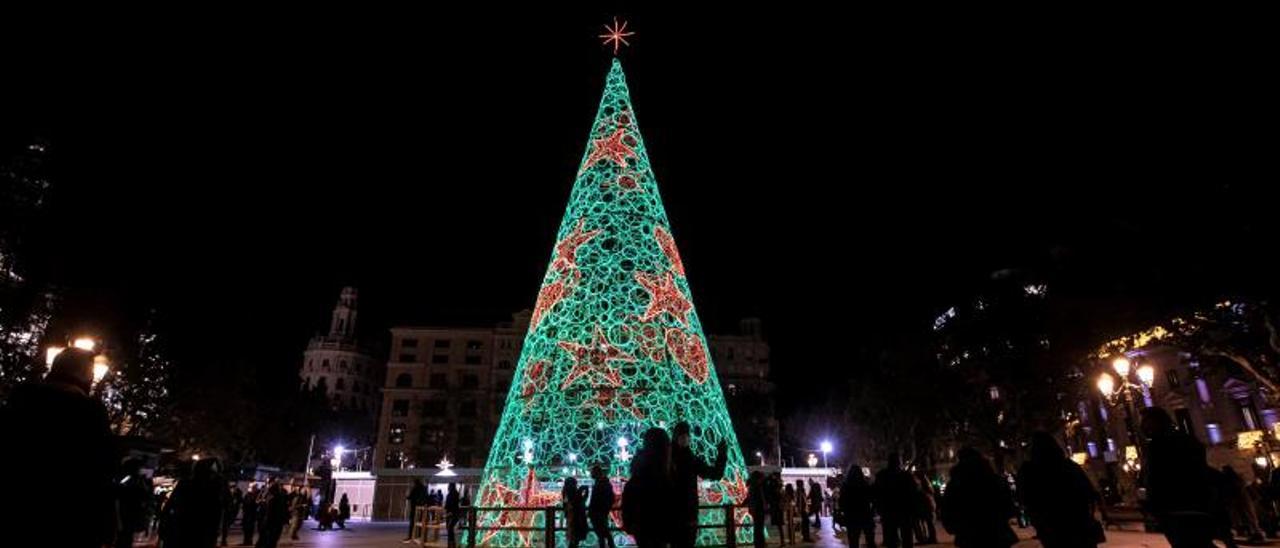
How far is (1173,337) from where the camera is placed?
17.4 meters

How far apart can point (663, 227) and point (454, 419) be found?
5586cm

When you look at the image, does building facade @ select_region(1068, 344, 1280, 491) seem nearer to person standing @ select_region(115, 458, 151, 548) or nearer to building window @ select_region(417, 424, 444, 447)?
person standing @ select_region(115, 458, 151, 548)

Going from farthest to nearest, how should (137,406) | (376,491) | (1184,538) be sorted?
(376,491) < (137,406) < (1184,538)

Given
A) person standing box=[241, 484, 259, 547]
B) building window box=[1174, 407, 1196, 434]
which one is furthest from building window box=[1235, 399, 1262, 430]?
person standing box=[241, 484, 259, 547]

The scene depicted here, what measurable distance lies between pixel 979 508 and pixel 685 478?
9.24 ft

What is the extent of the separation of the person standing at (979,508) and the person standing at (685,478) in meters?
2.39

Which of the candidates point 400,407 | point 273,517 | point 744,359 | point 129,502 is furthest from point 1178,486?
point 400,407

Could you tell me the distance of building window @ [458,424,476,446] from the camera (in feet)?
210

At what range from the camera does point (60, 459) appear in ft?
10.0

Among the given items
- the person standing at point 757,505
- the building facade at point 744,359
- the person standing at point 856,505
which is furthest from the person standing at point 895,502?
the building facade at point 744,359

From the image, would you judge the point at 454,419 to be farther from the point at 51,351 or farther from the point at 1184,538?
the point at 1184,538

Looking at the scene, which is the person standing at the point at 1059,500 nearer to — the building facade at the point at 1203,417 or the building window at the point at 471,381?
the building facade at the point at 1203,417

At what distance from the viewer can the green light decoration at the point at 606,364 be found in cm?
1214

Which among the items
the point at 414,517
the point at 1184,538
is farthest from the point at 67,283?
the point at 1184,538
